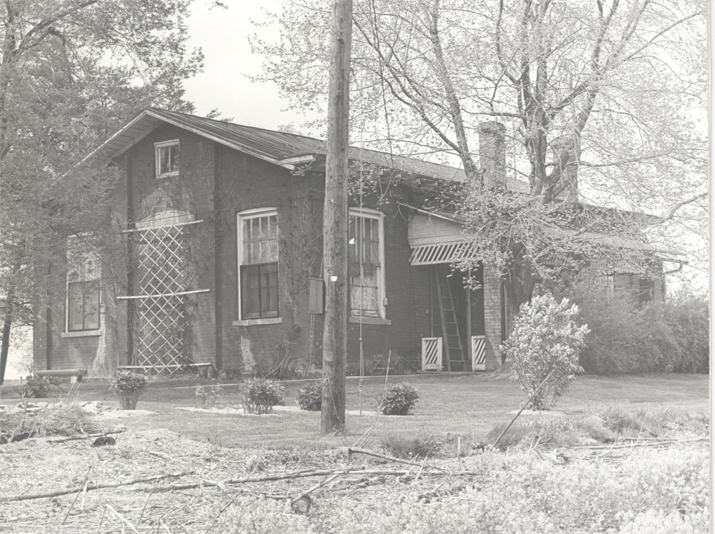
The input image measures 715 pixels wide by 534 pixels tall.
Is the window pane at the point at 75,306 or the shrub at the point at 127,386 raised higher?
the window pane at the point at 75,306

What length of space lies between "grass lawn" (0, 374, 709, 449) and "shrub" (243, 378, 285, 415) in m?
0.05

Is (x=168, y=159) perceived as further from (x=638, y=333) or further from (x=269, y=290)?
(x=638, y=333)

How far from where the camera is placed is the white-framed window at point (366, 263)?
17.9 ft

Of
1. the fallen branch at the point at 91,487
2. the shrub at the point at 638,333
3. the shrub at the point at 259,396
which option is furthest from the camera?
the shrub at the point at 638,333

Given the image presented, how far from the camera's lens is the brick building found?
15.0ft

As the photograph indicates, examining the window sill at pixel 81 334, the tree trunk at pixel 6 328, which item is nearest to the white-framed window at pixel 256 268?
the window sill at pixel 81 334

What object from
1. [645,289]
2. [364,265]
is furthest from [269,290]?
[645,289]

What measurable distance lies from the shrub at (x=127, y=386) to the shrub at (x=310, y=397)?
1.31 metres

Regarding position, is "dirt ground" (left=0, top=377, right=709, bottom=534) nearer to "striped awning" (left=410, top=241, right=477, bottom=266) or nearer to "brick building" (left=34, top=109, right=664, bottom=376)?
"brick building" (left=34, top=109, right=664, bottom=376)

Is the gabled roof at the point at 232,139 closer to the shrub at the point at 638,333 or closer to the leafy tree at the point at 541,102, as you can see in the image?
the leafy tree at the point at 541,102

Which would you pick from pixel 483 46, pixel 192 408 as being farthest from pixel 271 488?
pixel 483 46

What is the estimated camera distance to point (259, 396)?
487 cm

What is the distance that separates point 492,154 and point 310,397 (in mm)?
3071

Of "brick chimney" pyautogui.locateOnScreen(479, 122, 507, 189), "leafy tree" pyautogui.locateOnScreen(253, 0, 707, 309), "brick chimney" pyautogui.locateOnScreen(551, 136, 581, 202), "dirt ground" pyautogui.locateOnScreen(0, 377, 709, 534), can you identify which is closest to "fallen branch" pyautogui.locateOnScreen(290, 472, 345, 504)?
"dirt ground" pyautogui.locateOnScreen(0, 377, 709, 534)
